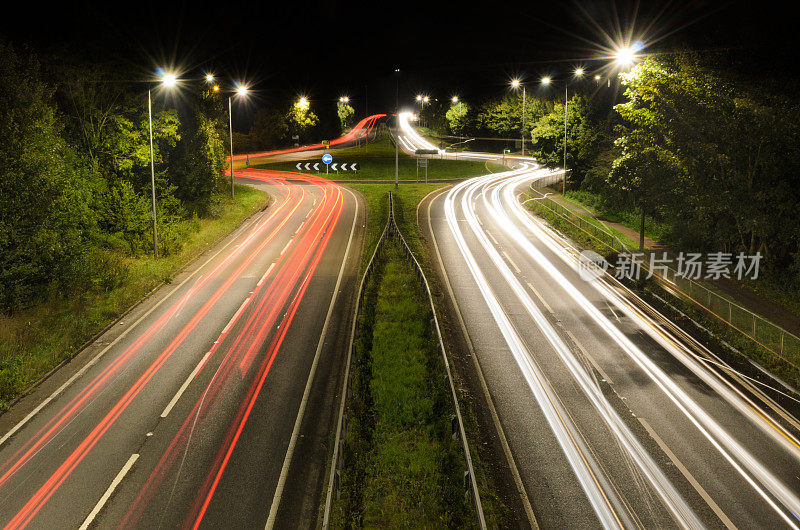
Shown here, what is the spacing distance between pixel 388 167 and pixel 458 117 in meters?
42.2

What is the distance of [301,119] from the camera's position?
102m

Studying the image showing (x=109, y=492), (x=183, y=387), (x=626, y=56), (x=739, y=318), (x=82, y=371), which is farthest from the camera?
(x=626, y=56)

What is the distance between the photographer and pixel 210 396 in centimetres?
1698

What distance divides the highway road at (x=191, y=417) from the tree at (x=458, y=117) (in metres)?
92.1

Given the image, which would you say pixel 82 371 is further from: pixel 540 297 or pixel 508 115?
pixel 508 115

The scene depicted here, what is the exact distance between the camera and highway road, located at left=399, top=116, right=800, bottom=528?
12344mm

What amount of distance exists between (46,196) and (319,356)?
13.8m

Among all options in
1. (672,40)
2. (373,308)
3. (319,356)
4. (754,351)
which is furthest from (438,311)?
(672,40)

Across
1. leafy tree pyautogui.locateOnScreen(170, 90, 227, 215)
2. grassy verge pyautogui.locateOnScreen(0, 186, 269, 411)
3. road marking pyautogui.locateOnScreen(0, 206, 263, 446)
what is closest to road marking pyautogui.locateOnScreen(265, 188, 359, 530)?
road marking pyautogui.locateOnScreen(0, 206, 263, 446)

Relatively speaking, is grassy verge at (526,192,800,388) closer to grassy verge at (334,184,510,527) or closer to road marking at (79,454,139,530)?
grassy verge at (334,184,510,527)

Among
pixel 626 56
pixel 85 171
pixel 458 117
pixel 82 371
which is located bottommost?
pixel 82 371

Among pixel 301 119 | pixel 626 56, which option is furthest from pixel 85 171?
pixel 301 119

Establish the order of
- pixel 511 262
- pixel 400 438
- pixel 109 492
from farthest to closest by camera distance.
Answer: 1. pixel 511 262
2. pixel 400 438
3. pixel 109 492

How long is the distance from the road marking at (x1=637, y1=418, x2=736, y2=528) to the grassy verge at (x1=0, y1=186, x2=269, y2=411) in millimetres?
18831
